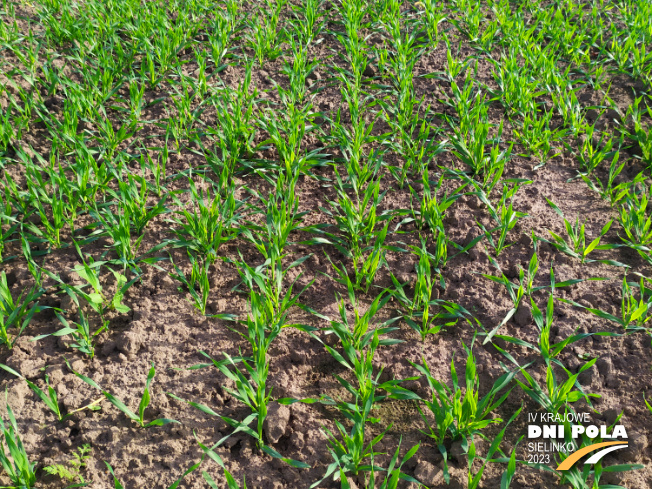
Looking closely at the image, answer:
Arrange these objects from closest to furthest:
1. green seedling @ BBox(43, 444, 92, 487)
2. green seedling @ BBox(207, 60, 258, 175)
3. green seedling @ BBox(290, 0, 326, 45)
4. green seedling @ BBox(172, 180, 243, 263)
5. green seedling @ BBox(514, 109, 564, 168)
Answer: green seedling @ BBox(43, 444, 92, 487)
green seedling @ BBox(172, 180, 243, 263)
green seedling @ BBox(207, 60, 258, 175)
green seedling @ BBox(514, 109, 564, 168)
green seedling @ BBox(290, 0, 326, 45)

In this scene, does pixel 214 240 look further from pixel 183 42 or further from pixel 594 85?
pixel 594 85

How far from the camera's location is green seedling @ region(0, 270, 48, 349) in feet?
6.28

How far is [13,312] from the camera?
1.92m

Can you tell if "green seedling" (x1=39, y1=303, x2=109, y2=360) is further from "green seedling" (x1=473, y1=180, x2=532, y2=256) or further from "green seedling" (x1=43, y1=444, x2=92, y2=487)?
"green seedling" (x1=473, y1=180, x2=532, y2=256)

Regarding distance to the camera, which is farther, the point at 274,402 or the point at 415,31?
the point at 415,31

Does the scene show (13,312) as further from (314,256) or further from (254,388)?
(314,256)

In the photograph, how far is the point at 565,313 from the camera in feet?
6.98

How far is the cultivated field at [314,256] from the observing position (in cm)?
169

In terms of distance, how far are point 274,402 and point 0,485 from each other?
2.81ft

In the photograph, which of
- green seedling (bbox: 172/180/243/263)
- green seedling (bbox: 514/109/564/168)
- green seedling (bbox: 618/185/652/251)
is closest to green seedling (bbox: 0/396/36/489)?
green seedling (bbox: 172/180/243/263)

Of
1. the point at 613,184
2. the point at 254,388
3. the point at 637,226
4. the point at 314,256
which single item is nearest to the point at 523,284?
the point at 637,226

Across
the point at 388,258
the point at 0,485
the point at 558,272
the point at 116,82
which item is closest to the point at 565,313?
the point at 558,272

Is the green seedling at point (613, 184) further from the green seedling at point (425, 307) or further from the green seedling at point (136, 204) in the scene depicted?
the green seedling at point (136, 204)

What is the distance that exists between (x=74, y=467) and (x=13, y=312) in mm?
663
